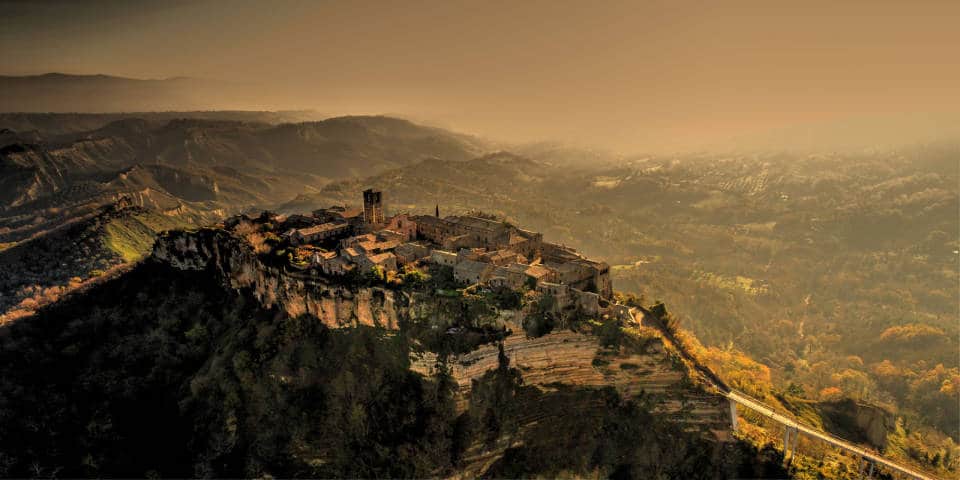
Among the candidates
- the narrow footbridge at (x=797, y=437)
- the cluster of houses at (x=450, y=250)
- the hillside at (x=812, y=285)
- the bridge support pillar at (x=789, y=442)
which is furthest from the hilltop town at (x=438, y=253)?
the hillside at (x=812, y=285)

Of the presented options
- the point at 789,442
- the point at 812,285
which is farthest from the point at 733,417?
the point at 812,285

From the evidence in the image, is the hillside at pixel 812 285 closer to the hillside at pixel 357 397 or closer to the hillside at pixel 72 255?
the hillside at pixel 357 397

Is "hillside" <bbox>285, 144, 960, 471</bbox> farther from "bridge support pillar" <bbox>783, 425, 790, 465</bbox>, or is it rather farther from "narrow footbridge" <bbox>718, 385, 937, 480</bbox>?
"bridge support pillar" <bbox>783, 425, 790, 465</bbox>

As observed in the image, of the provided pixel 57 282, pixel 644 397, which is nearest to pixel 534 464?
pixel 644 397

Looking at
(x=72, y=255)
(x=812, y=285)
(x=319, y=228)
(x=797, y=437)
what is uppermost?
(x=319, y=228)

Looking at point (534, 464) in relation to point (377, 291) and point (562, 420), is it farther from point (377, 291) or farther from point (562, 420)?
point (377, 291)

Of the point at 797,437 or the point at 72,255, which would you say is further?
the point at 72,255

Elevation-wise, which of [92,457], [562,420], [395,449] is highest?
[562,420]

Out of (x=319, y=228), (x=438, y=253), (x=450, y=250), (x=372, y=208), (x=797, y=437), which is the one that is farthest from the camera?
(x=372, y=208)

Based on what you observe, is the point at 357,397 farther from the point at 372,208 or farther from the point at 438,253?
the point at 372,208
